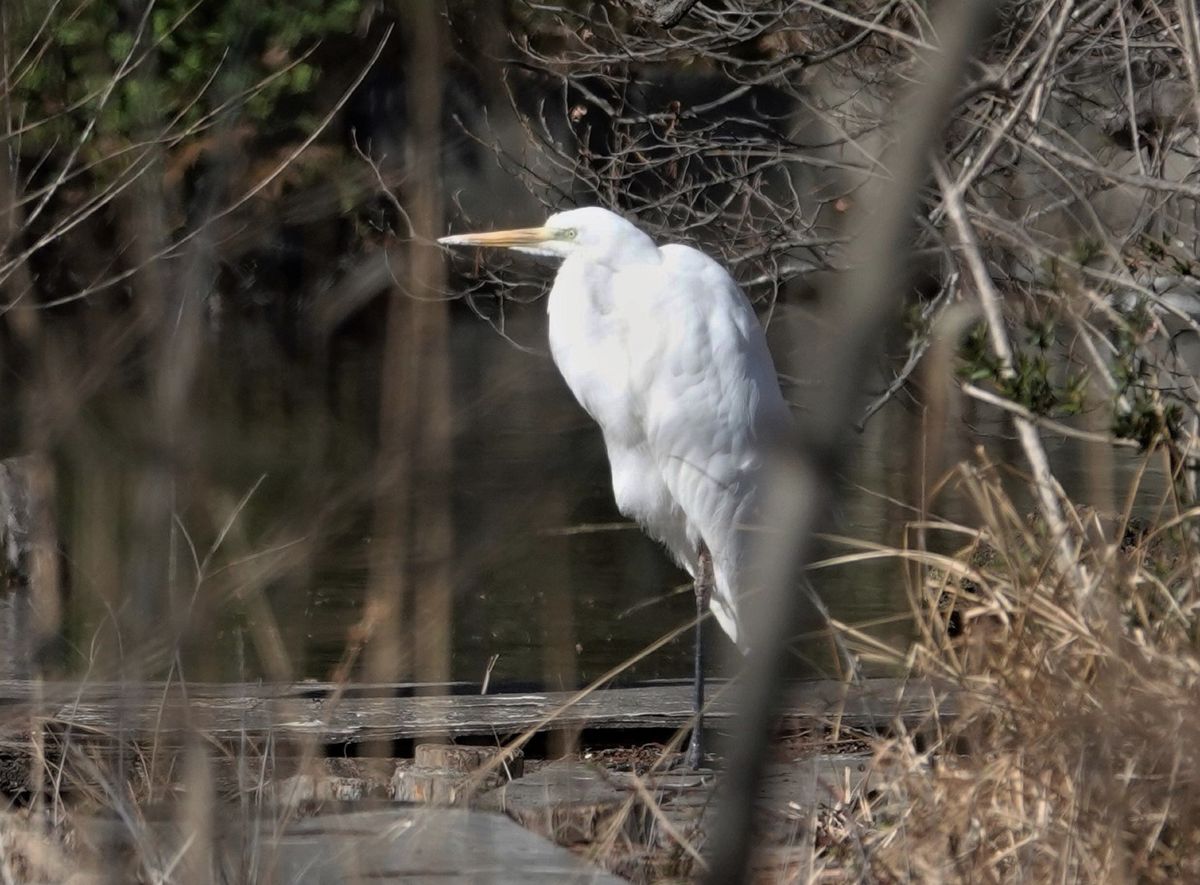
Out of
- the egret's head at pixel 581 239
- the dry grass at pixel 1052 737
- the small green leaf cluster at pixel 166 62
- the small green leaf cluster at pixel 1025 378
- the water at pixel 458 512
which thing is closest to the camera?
the water at pixel 458 512

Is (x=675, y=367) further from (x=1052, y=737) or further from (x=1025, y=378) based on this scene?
(x=1052, y=737)

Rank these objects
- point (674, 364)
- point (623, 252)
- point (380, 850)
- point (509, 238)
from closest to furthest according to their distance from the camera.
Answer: point (380, 850)
point (623, 252)
point (674, 364)
point (509, 238)

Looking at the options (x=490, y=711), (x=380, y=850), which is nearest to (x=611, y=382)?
(x=490, y=711)

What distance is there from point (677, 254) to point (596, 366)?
44 centimetres

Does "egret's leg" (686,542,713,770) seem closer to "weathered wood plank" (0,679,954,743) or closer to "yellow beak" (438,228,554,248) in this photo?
"weathered wood plank" (0,679,954,743)

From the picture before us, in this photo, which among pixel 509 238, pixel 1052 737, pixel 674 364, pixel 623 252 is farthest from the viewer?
pixel 509 238

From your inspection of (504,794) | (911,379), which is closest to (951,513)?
(911,379)

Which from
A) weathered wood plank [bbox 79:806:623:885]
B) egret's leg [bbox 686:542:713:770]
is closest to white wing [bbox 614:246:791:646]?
egret's leg [bbox 686:542:713:770]

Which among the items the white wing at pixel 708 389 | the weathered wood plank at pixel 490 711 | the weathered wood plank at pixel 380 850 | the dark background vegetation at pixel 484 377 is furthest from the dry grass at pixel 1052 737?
the white wing at pixel 708 389

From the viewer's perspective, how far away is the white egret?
14.4 feet

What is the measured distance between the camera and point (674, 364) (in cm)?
449

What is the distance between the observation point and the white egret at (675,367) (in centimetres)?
439

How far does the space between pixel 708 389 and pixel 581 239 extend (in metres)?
0.50

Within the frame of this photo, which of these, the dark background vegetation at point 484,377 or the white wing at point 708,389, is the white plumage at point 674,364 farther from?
the dark background vegetation at point 484,377
